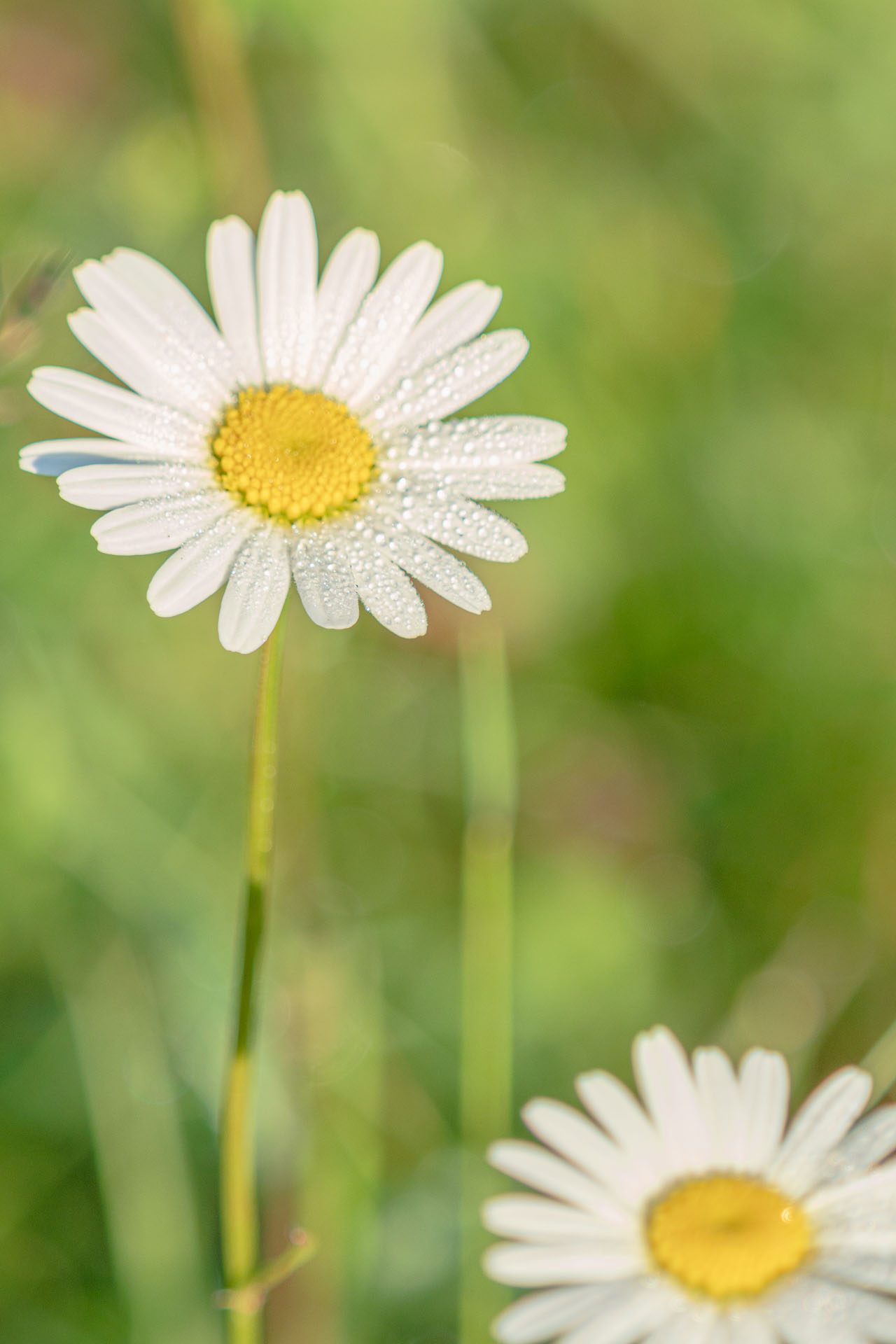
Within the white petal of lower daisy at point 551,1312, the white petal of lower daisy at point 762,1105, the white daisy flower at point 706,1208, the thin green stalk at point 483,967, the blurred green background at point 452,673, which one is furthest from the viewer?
the blurred green background at point 452,673

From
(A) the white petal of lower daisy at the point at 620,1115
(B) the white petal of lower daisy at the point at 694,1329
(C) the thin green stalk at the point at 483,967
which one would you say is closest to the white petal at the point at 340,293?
(C) the thin green stalk at the point at 483,967

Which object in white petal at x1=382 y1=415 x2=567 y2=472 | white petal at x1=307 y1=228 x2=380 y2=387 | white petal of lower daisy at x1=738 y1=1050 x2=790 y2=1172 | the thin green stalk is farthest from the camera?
the thin green stalk

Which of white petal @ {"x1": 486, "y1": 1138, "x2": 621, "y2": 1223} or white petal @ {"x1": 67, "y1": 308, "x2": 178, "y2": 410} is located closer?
white petal @ {"x1": 486, "y1": 1138, "x2": 621, "y2": 1223}

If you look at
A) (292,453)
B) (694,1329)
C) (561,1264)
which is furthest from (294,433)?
(694,1329)

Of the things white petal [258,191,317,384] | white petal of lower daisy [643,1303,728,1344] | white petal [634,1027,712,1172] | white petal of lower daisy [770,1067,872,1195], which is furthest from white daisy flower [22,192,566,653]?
white petal of lower daisy [643,1303,728,1344]

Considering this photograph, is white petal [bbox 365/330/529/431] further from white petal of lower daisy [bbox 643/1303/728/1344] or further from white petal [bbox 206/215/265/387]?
white petal of lower daisy [bbox 643/1303/728/1344]

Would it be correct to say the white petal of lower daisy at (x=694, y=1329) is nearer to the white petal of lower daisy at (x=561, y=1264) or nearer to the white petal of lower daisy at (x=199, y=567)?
the white petal of lower daisy at (x=561, y=1264)
